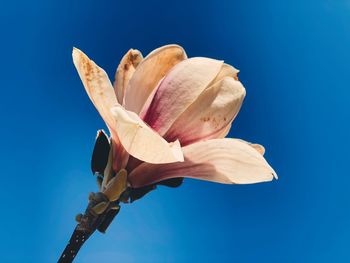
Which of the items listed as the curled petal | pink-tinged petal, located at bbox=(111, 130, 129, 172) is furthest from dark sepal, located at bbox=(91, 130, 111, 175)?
the curled petal

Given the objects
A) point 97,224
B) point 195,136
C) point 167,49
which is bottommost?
point 97,224

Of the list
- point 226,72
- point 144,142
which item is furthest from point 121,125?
point 226,72

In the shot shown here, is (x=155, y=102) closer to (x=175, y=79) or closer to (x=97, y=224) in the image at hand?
(x=175, y=79)

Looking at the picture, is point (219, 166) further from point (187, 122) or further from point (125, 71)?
point (125, 71)

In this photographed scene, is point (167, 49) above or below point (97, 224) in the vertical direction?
above

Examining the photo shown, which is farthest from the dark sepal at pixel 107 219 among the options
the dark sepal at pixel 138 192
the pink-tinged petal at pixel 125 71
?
the pink-tinged petal at pixel 125 71

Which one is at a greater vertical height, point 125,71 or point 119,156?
point 125,71

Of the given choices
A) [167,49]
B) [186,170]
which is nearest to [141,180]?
[186,170]
